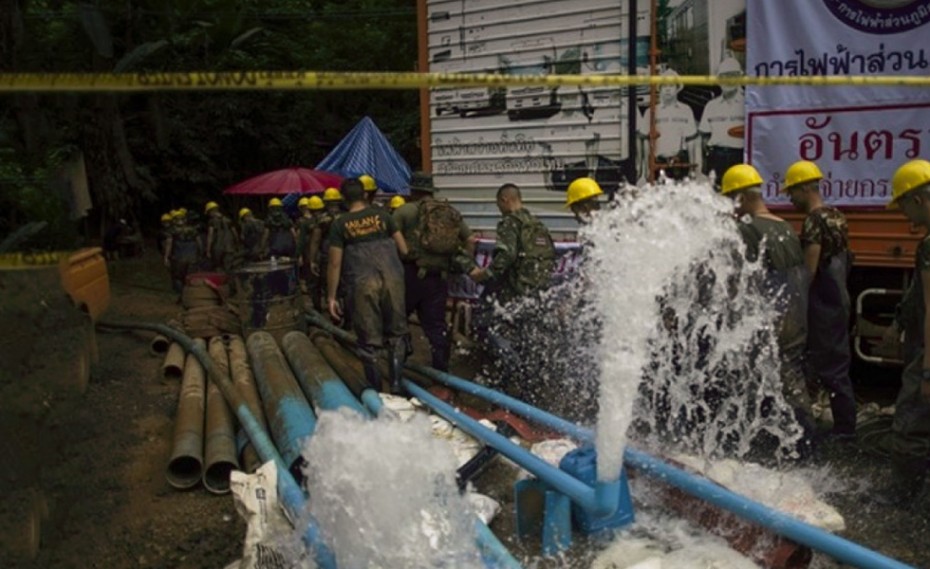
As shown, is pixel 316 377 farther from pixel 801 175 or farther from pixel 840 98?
pixel 840 98

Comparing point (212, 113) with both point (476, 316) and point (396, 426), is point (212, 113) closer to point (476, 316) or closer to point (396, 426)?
point (476, 316)

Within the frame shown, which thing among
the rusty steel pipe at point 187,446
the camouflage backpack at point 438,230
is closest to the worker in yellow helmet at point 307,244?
the camouflage backpack at point 438,230

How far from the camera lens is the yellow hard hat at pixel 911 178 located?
4.14m

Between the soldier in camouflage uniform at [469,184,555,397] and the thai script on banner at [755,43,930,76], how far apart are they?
197cm

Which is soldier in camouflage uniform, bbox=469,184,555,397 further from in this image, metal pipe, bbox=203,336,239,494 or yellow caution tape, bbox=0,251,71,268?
yellow caution tape, bbox=0,251,71,268

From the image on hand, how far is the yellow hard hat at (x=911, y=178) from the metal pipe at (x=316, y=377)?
3.22 m

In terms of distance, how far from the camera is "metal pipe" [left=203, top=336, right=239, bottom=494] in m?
4.80

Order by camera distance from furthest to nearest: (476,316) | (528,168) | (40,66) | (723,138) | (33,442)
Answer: (528,168) < (476,316) < (723,138) < (33,442) < (40,66)

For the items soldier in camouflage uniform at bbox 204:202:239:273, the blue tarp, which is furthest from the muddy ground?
soldier in camouflage uniform at bbox 204:202:239:273

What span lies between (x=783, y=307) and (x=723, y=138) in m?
1.73

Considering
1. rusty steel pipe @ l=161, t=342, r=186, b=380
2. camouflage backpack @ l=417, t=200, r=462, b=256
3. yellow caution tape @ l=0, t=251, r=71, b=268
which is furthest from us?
rusty steel pipe @ l=161, t=342, r=186, b=380

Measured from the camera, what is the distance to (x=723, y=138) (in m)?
6.14

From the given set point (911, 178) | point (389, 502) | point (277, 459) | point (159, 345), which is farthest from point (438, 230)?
point (159, 345)

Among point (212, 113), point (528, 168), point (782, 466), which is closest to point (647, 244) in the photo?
point (782, 466)
